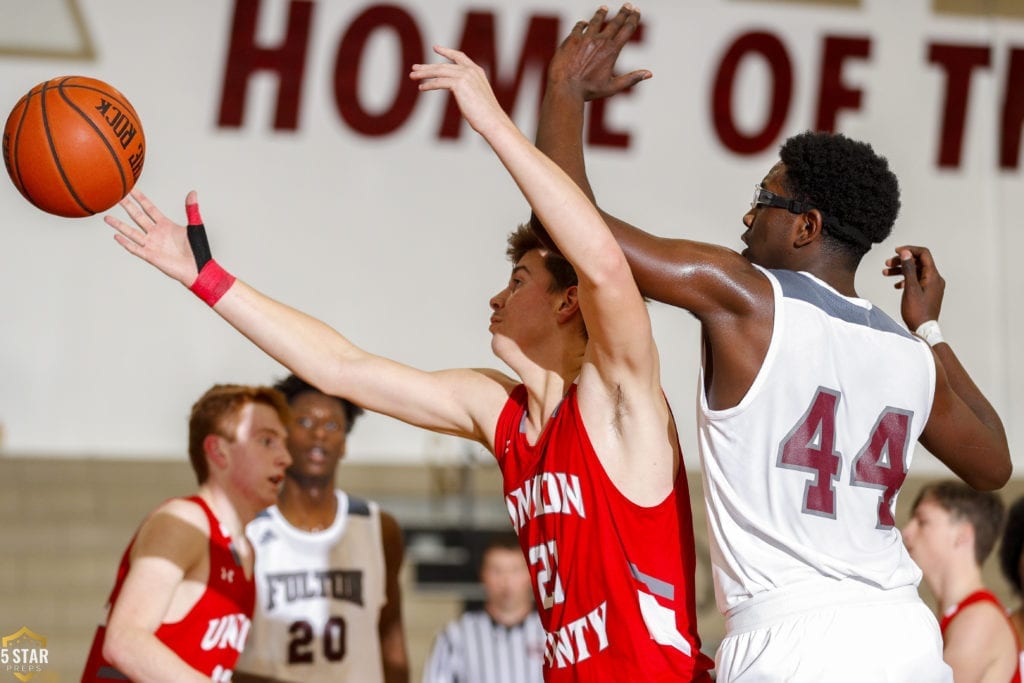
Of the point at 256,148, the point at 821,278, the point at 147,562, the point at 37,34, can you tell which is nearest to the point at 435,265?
the point at 256,148

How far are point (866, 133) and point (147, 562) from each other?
8.45 metres

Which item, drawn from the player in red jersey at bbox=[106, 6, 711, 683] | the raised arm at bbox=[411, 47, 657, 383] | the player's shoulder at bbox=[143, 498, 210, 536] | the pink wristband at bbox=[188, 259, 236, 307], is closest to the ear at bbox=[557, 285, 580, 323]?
the player in red jersey at bbox=[106, 6, 711, 683]

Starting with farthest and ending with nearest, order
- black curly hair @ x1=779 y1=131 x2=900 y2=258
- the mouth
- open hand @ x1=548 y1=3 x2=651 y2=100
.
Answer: the mouth < open hand @ x1=548 y1=3 x2=651 y2=100 < black curly hair @ x1=779 y1=131 x2=900 y2=258

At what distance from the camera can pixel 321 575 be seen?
17.4 feet

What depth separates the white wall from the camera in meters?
10.1

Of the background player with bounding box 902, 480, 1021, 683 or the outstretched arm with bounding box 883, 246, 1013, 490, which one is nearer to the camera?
the outstretched arm with bounding box 883, 246, 1013, 490

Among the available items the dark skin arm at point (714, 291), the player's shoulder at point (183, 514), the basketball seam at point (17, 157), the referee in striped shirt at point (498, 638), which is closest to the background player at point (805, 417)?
the dark skin arm at point (714, 291)

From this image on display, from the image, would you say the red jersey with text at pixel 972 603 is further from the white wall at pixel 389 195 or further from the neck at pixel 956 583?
the white wall at pixel 389 195

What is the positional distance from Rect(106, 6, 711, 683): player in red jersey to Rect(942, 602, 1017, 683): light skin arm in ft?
5.10

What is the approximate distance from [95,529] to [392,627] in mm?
5356

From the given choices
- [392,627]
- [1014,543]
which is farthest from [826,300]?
[392,627]

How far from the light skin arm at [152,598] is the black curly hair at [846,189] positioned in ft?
7.34

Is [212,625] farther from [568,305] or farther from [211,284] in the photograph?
[568,305]

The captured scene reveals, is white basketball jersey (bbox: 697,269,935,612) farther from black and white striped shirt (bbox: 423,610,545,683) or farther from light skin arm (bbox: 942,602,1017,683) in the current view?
black and white striped shirt (bbox: 423,610,545,683)
